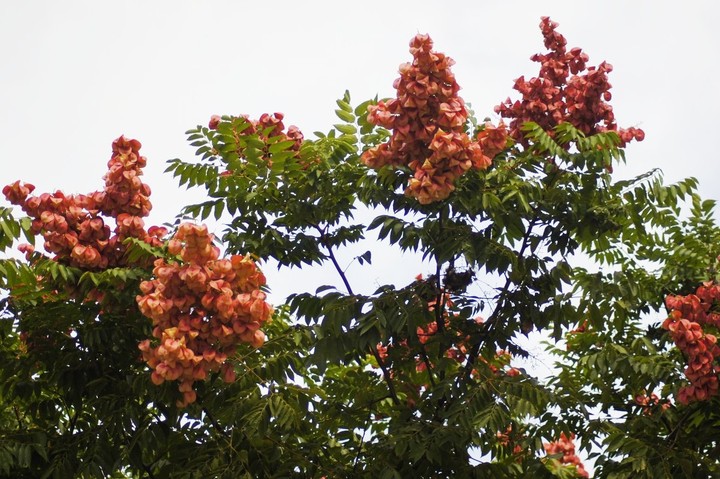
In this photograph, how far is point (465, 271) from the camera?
6.88 metres

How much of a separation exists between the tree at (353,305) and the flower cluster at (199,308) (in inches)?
0.5

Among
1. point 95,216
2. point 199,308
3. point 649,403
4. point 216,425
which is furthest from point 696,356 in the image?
point 95,216

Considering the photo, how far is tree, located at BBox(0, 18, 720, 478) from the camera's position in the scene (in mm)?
6012

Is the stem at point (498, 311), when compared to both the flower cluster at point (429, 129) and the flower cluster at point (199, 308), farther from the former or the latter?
the flower cluster at point (199, 308)

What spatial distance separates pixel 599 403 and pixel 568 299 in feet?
4.91

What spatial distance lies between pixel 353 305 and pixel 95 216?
1.71 meters

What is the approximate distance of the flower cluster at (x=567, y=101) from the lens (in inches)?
275

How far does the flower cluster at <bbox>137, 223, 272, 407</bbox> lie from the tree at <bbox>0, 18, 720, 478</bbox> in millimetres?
12

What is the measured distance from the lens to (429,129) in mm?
6102

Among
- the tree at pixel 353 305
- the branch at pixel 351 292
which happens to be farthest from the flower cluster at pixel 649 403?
the branch at pixel 351 292

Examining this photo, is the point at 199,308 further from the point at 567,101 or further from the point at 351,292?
the point at 567,101

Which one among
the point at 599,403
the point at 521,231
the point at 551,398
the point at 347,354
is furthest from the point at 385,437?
the point at 599,403

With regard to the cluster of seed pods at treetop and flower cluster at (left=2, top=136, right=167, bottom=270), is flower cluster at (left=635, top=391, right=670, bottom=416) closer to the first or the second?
the cluster of seed pods at treetop

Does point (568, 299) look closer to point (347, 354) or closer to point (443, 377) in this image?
point (443, 377)
